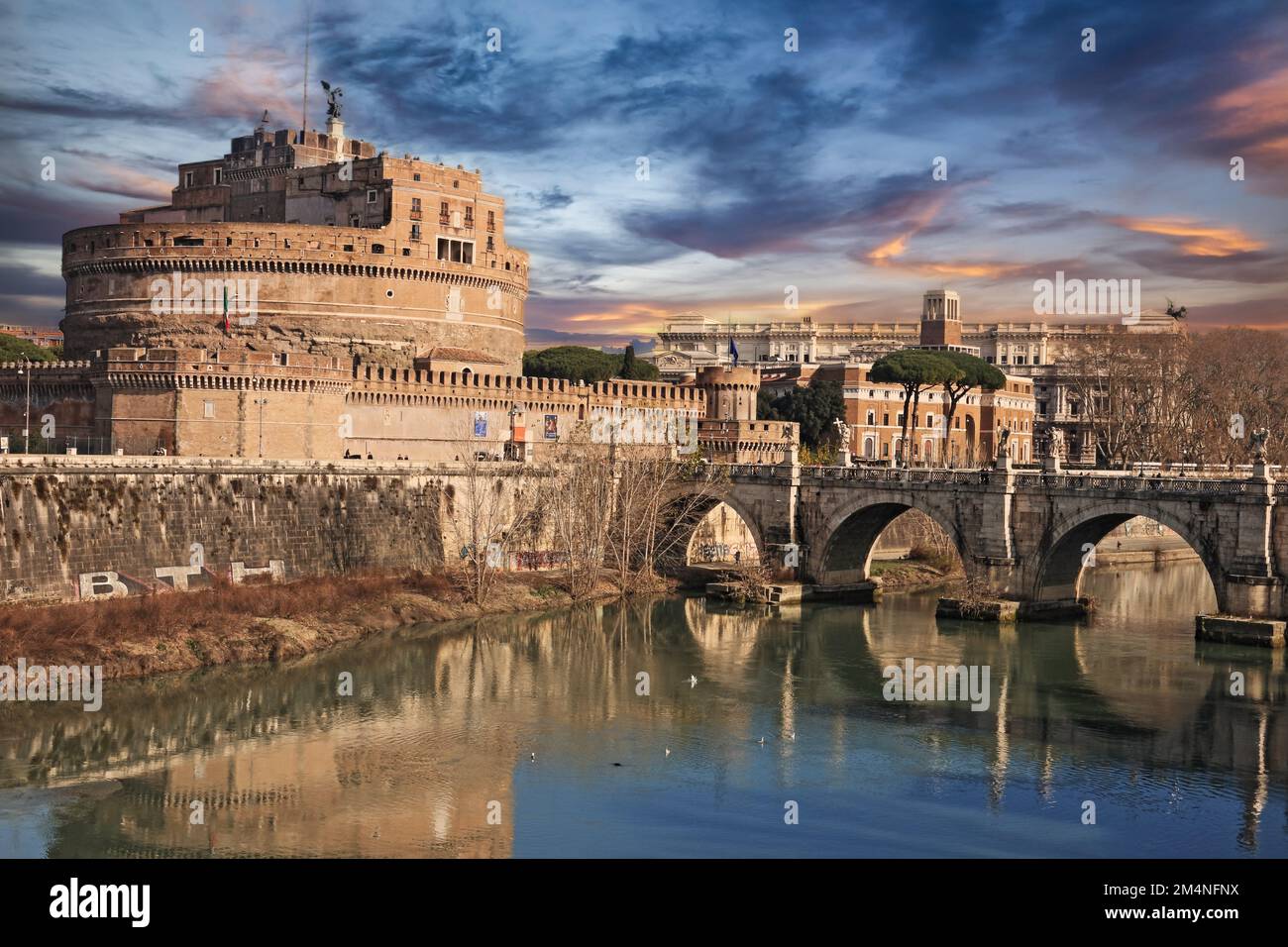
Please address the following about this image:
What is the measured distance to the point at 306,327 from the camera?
6069 cm

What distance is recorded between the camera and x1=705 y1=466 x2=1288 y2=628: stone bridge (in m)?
36.5

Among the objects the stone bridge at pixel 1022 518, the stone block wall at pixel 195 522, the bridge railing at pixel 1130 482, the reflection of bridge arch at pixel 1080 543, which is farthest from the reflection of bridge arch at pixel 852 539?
the stone block wall at pixel 195 522

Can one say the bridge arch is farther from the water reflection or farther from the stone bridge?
the water reflection

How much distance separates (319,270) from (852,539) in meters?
27.2

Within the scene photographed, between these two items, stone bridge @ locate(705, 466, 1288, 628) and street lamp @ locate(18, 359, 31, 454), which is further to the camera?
street lamp @ locate(18, 359, 31, 454)

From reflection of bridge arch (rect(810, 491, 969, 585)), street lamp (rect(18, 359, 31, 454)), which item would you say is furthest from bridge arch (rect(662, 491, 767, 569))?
street lamp (rect(18, 359, 31, 454))

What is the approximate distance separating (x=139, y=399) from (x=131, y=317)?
16.5 meters

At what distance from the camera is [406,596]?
41.3 meters

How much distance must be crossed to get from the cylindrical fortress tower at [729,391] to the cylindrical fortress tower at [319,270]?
1015 centimetres

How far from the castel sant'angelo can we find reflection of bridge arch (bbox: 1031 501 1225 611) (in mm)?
21013

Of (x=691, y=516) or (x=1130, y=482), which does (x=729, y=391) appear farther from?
(x=1130, y=482)

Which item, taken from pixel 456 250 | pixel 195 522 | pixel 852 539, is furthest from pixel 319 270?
pixel 852 539

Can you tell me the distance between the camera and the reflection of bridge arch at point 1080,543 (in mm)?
37781
